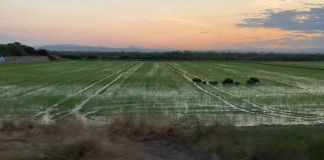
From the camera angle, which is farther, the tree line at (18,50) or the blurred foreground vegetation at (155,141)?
the tree line at (18,50)

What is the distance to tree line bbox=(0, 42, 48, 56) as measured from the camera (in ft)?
315

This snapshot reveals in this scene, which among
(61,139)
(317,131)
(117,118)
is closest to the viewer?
(61,139)

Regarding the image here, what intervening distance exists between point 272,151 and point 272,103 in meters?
8.62

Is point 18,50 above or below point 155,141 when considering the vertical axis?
above

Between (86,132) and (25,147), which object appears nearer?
(25,147)

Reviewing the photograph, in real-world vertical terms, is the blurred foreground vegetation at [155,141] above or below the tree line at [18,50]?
below

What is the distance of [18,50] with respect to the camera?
101 meters

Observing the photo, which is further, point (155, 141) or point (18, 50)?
point (18, 50)

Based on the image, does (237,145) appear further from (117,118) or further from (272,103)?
(272,103)

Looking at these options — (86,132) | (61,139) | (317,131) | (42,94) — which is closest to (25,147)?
(61,139)

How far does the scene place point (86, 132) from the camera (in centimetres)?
877

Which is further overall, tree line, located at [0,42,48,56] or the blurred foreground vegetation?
tree line, located at [0,42,48,56]

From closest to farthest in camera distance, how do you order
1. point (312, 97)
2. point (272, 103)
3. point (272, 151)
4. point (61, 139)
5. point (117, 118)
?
point (272, 151), point (61, 139), point (117, 118), point (272, 103), point (312, 97)

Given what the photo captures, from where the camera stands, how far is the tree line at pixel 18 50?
315ft
